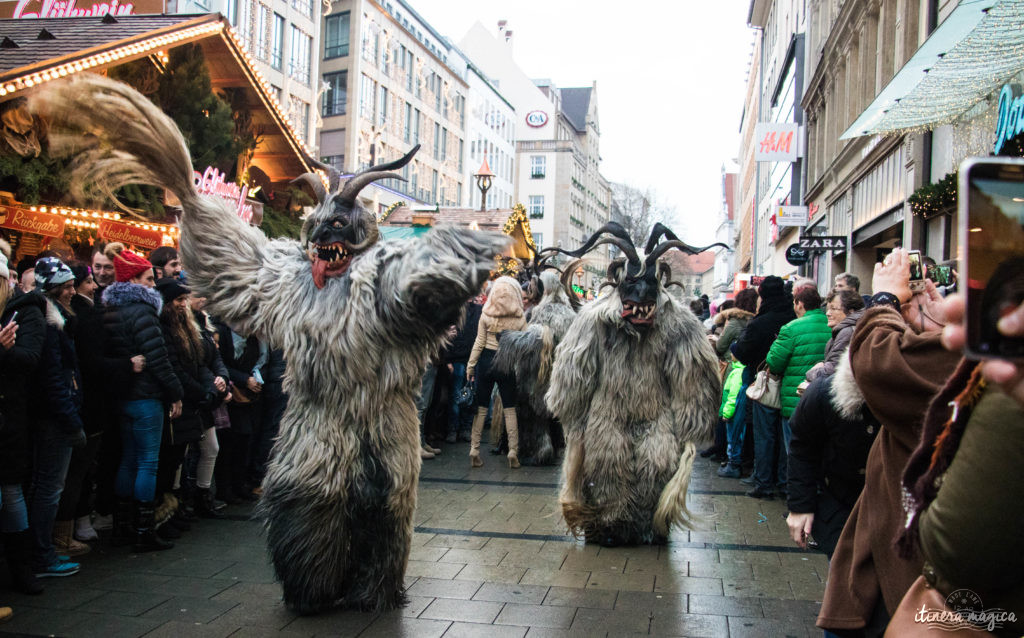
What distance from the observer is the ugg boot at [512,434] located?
9.54 m

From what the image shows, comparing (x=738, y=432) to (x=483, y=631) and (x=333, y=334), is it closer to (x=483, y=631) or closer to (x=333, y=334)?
(x=483, y=631)

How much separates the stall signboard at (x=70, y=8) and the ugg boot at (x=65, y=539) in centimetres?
1208

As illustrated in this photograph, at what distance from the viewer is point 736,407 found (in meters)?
9.53

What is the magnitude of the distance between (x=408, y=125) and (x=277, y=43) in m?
14.4

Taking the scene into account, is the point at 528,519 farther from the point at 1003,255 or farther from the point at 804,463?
the point at 1003,255

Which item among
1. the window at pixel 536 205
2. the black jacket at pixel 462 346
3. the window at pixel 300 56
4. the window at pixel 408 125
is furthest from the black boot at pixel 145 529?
the window at pixel 536 205

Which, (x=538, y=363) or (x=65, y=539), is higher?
(x=538, y=363)

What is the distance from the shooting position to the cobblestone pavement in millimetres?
4395

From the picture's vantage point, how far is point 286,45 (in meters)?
32.1

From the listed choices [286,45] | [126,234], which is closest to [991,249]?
[126,234]

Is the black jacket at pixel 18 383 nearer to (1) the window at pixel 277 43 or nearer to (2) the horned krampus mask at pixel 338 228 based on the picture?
(2) the horned krampus mask at pixel 338 228

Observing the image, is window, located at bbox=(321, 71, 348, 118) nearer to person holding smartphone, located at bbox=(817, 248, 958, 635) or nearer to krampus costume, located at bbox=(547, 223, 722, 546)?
krampus costume, located at bbox=(547, 223, 722, 546)

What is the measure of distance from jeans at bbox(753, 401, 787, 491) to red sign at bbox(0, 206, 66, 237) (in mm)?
7855

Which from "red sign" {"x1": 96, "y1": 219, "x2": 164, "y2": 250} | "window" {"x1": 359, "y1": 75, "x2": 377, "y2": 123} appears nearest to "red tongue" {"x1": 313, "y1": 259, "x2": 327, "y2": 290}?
"red sign" {"x1": 96, "y1": 219, "x2": 164, "y2": 250}
